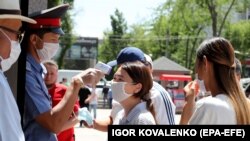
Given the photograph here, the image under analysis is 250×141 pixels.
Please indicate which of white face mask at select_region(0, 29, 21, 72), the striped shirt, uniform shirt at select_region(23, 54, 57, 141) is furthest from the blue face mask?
white face mask at select_region(0, 29, 21, 72)

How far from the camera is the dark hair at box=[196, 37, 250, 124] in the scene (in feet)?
8.73

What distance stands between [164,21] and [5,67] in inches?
1663

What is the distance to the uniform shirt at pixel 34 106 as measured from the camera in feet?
10.0

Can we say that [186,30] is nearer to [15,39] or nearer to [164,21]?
[164,21]

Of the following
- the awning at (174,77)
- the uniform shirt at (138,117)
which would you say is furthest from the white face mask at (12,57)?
the awning at (174,77)

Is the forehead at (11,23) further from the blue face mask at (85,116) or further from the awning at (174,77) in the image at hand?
the awning at (174,77)

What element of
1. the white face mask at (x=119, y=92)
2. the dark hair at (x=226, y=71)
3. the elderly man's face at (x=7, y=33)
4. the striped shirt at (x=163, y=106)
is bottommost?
the striped shirt at (x=163, y=106)

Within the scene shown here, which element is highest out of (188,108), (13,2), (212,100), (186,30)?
(13,2)

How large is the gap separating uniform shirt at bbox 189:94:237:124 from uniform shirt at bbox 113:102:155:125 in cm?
44

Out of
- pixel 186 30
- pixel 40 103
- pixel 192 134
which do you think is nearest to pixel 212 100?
pixel 192 134

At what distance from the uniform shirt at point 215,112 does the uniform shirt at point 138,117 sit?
0.44 metres

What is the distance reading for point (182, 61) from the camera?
169ft

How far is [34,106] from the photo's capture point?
3.05 meters

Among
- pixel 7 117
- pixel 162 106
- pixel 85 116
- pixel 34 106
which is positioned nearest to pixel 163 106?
pixel 162 106
